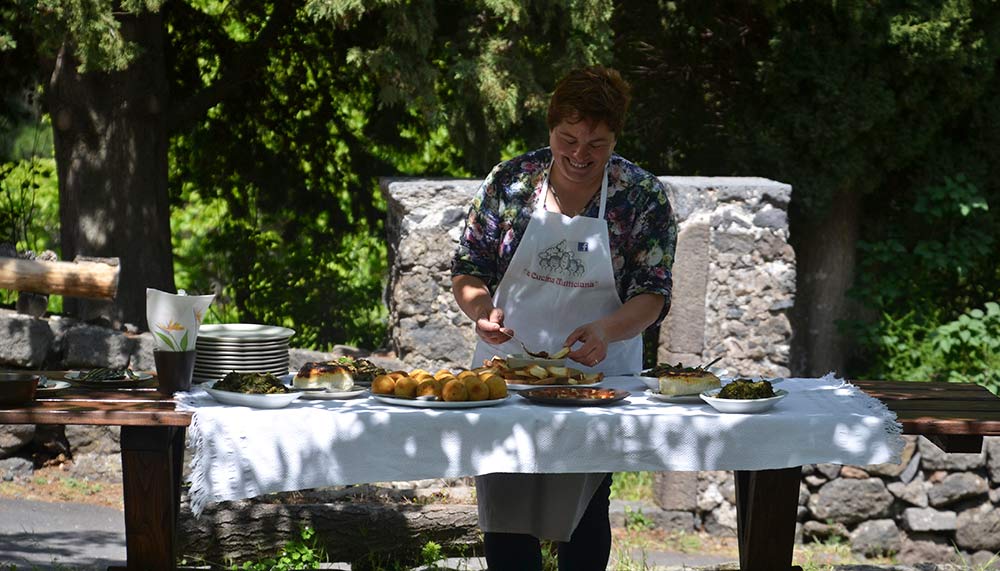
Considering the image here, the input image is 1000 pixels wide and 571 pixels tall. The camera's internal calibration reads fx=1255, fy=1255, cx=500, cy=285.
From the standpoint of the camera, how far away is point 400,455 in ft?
9.93

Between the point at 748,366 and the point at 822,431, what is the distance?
11.4 feet

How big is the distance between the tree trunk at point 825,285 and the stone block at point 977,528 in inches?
60.8

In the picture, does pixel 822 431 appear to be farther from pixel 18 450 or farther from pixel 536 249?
pixel 18 450

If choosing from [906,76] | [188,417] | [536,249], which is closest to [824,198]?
[906,76]

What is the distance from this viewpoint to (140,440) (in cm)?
328

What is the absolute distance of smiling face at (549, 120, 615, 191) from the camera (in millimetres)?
3549

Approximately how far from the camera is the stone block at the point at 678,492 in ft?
21.8

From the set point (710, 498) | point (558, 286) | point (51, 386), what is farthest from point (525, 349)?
point (710, 498)

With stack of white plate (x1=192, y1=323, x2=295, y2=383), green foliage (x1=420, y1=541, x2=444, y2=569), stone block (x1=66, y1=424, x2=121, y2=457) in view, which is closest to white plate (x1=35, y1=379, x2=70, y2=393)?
stack of white plate (x1=192, y1=323, x2=295, y2=383)

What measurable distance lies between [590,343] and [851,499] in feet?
11.8

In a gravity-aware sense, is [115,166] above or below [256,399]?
above

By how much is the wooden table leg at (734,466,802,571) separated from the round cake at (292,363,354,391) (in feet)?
3.87

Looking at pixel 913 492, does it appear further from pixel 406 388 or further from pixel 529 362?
pixel 406 388

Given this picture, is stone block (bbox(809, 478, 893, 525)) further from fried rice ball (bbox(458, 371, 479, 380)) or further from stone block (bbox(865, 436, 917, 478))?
fried rice ball (bbox(458, 371, 479, 380))
